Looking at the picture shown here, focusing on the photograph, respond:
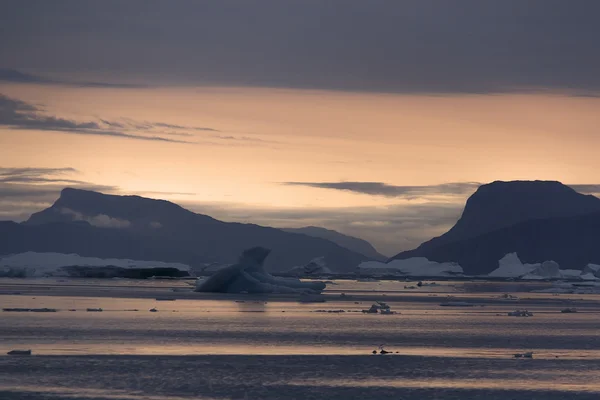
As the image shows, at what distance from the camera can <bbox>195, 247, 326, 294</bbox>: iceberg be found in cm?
6981

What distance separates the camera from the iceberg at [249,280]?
6981 centimetres

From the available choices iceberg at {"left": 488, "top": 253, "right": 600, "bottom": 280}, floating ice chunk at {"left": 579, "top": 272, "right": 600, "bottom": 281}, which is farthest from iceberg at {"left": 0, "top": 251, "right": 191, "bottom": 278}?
floating ice chunk at {"left": 579, "top": 272, "right": 600, "bottom": 281}

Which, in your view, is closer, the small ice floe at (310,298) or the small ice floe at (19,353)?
the small ice floe at (19,353)

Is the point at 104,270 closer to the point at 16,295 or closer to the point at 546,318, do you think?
the point at 16,295

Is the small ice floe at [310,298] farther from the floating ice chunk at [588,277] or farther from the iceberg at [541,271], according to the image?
the floating ice chunk at [588,277]

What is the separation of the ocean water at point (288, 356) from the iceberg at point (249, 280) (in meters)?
18.3

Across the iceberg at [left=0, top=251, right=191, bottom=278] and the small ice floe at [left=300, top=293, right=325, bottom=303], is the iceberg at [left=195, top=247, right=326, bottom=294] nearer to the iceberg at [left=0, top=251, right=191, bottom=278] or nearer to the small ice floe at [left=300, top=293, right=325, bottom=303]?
the small ice floe at [left=300, top=293, right=325, bottom=303]

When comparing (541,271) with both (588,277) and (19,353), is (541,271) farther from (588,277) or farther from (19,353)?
(19,353)

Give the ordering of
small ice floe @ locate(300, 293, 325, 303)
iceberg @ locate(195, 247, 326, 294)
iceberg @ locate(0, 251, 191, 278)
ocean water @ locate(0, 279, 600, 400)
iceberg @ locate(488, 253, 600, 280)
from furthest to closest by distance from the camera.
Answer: iceberg @ locate(488, 253, 600, 280) < iceberg @ locate(0, 251, 191, 278) < iceberg @ locate(195, 247, 326, 294) < small ice floe @ locate(300, 293, 325, 303) < ocean water @ locate(0, 279, 600, 400)

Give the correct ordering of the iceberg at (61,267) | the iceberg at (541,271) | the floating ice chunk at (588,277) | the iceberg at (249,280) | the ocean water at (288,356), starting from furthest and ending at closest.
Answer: the floating ice chunk at (588,277) < the iceberg at (541,271) < the iceberg at (61,267) < the iceberg at (249,280) < the ocean water at (288,356)

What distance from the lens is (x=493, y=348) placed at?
34.4m

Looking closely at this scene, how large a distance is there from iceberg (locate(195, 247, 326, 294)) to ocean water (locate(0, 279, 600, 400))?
18291mm

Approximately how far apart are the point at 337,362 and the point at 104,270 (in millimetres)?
111173

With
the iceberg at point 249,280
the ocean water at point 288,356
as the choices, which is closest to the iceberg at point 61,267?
the iceberg at point 249,280
